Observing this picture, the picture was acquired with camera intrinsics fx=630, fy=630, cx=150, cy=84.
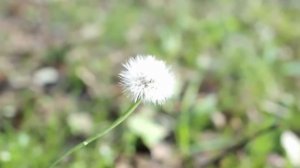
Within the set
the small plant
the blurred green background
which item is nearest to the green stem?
the small plant

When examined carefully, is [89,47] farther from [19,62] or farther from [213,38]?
[213,38]

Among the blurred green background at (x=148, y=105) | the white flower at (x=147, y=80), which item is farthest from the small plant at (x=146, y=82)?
the blurred green background at (x=148, y=105)

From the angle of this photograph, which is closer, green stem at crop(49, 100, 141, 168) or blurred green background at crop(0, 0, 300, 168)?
green stem at crop(49, 100, 141, 168)

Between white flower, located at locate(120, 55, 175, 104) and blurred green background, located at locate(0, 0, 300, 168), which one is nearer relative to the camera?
white flower, located at locate(120, 55, 175, 104)

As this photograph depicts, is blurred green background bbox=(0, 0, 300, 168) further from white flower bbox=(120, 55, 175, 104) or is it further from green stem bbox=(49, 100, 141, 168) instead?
white flower bbox=(120, 55, 175, 104)

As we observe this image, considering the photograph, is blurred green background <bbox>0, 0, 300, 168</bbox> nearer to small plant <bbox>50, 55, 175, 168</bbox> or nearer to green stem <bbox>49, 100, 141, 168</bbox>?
green stem <bbox>49, 100, 141, 168</bbox>

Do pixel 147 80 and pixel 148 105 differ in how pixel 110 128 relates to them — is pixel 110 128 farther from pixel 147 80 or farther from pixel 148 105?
pixel 148 105

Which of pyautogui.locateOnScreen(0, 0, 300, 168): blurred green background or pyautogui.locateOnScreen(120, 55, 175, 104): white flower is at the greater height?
pyautogui.locateOnScreen(0, 0, 300, 168): blurred green background

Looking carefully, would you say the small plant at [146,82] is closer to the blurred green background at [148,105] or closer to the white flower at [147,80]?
the white flower at [147,80]
